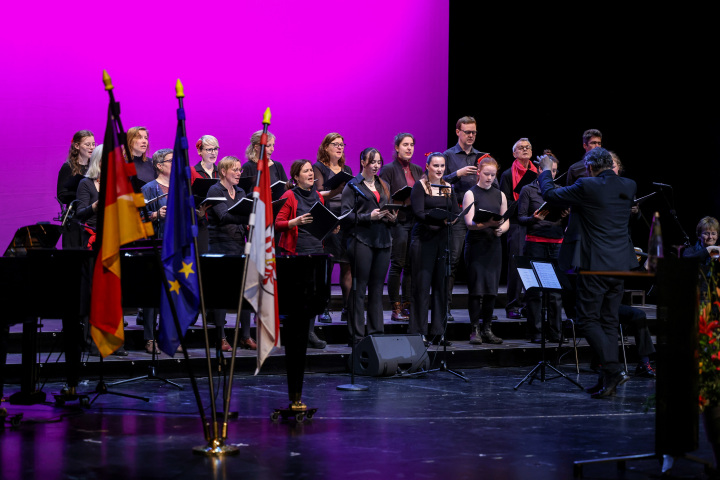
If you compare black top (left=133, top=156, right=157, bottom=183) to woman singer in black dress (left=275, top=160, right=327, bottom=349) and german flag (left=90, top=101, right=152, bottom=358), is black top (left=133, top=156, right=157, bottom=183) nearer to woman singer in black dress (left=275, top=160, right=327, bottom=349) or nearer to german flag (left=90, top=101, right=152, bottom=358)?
woman singer in black dress (left=275, top=160, right=327, bottom=349)

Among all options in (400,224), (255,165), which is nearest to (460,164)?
(400,224)

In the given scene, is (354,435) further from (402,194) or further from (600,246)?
(402,194)

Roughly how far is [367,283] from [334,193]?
831mm

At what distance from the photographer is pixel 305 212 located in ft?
25.1

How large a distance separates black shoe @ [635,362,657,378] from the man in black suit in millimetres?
1011

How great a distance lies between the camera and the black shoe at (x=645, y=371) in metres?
7.56

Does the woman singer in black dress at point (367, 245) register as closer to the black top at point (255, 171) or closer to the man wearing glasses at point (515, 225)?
the black top at point (255, 171)

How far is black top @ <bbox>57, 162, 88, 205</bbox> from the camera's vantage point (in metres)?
7.28

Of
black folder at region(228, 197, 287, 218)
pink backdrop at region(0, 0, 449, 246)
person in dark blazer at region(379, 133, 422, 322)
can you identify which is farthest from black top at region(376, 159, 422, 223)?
black folder at region(228, 197, 287, 218)

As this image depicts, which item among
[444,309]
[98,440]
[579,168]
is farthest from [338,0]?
[98,440]

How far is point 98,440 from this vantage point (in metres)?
4.91

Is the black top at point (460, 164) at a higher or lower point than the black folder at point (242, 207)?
higher

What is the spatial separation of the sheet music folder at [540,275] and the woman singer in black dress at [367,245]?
1151 mm

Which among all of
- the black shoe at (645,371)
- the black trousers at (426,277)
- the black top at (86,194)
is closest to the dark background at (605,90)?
the black shoe at (645,371)
